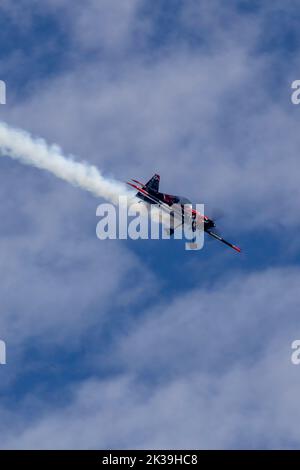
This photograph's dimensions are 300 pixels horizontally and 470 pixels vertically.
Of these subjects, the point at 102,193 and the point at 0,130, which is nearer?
the point at 0,130

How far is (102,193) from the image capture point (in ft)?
646
